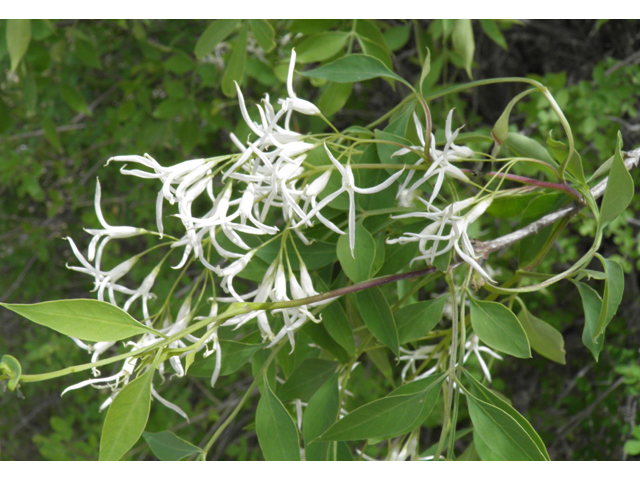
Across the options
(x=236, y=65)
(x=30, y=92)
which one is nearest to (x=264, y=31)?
(x=236, y=65)

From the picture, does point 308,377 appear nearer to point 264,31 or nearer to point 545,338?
point 545,338

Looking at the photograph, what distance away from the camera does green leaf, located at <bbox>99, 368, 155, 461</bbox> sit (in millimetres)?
244

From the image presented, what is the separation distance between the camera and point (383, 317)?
14.1 inches

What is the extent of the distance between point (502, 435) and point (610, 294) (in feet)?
0.34

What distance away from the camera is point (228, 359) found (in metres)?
0.36

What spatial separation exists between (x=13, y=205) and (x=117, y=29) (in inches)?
29.9

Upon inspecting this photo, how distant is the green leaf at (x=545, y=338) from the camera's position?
45 cm

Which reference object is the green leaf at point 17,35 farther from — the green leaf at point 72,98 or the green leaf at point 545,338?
the green leaf at point 545,338

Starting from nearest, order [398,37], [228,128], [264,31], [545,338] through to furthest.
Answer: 1. [545,338]
2. [264,31]
3. [398,37]
4. [228,128]

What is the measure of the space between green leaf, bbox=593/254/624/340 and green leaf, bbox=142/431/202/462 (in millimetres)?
259

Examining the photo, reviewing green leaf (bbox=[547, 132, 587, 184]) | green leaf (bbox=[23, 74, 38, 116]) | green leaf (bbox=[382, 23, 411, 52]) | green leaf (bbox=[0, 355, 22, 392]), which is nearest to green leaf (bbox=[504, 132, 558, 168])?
green leaf (bbox=[547, 132, 587, 184])

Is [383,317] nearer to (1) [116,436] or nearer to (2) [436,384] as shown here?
(2) [436,384]

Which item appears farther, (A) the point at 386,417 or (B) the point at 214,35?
(B) the point at 214,35
